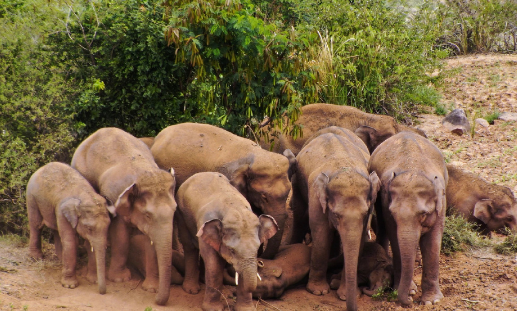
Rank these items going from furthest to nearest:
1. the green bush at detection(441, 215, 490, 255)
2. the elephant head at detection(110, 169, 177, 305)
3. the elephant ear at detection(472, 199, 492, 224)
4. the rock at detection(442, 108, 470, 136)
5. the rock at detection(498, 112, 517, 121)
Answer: the rock at detection(498, 112, 517, 121)
the rock at detection(442, 108, 470, 136)
the elephant ear at detection(472, 199, 492, 224)
the green bush at detection(441, 215, 490, 255)
the elephant head at detection(110, 169, 177, 305)

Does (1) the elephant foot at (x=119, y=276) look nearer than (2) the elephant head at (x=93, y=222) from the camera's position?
No

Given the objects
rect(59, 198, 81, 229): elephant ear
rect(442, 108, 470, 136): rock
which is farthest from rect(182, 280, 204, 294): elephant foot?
rect(442, 108, 470, 136): rock

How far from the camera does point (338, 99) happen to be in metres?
12.1

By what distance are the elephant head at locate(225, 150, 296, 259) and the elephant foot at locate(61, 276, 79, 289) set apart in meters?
2.16

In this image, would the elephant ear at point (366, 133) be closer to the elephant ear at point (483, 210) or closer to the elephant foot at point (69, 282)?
the elephant ear at point (483, 210)

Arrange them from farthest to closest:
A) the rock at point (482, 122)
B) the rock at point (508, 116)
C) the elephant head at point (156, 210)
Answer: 1. the rock at point (508, 116)
2. the rock at point (482, 122)
3. the elephant head at point (156, 210)

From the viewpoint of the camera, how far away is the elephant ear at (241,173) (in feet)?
25.4

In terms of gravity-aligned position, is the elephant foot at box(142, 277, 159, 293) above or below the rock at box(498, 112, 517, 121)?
below

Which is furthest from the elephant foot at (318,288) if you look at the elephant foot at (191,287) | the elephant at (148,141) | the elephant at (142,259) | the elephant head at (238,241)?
the elephant at (148,141)

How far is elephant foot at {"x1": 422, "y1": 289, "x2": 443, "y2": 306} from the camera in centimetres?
683

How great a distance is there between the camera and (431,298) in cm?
686

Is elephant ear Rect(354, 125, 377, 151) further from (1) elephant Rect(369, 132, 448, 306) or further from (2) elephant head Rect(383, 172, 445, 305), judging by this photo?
(2) elephant head Rect(383, 172, 445, 305)

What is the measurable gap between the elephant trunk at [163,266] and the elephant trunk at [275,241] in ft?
4.57

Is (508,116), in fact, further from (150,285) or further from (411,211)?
(150,285)
